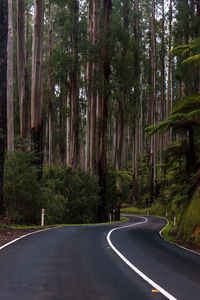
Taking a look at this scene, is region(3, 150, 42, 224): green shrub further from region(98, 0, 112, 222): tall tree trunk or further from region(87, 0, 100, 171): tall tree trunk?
region(87, 0, 100, 171): tall tree trunk

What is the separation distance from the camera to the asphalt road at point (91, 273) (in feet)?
22.5

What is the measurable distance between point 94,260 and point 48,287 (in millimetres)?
3560

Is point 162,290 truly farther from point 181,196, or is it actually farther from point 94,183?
point 94,183

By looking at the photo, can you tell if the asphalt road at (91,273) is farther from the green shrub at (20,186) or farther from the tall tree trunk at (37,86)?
the tall tree trunk at (37,86)

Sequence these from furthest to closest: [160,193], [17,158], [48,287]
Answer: [160,193] → [17,158] → [48,287]

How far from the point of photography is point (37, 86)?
27984mm

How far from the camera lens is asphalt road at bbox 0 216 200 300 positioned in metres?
6.85

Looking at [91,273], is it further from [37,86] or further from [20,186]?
[37,86]

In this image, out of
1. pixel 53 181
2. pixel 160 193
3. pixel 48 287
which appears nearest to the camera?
pixel 48 287

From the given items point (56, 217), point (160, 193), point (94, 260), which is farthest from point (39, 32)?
point (160, 193)

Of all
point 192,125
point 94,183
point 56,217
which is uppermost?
point 192,125

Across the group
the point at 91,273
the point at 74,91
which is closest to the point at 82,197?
the point at 74,91

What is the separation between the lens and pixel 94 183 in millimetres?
35688

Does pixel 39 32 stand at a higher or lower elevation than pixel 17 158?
higher
